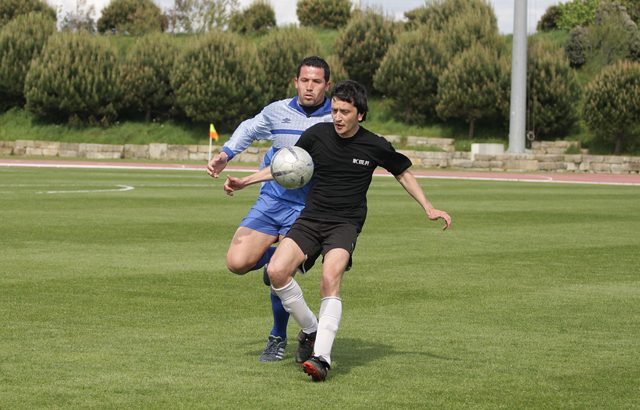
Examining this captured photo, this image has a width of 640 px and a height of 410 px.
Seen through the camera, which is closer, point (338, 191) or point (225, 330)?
point (338, 191)

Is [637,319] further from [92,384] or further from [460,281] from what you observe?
[92,384]

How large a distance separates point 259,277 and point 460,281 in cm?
243

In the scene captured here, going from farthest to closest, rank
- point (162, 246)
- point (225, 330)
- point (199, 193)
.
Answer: point (199, 193)
point (162, 246)
point (225, 330)

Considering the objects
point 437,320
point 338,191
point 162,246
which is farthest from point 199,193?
point 338,191

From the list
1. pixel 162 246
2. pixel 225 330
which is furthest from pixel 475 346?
pixel 162 246

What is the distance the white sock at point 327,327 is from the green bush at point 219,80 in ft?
204

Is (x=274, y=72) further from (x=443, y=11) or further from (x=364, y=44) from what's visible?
(x=443, y=11)

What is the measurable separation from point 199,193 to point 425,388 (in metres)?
24.8

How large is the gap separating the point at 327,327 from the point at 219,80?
206ft

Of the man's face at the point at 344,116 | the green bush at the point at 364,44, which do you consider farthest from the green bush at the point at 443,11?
the man's face at the point at 344,116

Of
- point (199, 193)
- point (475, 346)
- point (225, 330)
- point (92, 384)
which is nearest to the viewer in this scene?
point (92, 384)

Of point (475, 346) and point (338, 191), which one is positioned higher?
point (338, 191)

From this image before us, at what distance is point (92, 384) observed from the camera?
26.3 feet

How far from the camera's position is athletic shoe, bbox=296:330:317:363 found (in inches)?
361
